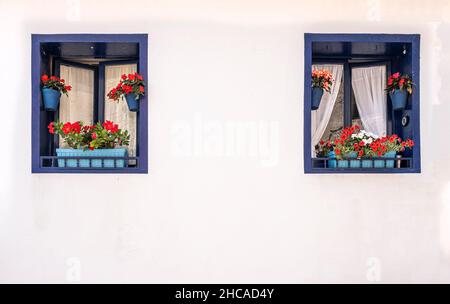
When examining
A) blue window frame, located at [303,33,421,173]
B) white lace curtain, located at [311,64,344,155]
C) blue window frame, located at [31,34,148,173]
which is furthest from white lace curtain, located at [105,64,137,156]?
white lace curtain, located at [311,64,344,155]

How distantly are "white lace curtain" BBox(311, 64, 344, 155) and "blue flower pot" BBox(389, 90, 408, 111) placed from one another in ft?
2.35

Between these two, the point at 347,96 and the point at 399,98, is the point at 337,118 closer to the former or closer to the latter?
the point at 347,96

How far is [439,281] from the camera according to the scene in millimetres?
5258

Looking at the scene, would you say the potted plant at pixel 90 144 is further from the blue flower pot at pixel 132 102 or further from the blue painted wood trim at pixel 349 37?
the blue painted wood trim at pixel 349 37

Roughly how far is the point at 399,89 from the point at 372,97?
47 cm

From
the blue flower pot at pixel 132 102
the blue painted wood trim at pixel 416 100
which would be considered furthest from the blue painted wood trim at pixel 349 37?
the blue flower pot at pixel 132 102

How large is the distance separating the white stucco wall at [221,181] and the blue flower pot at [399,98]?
0.69ft

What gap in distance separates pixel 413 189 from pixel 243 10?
292cm

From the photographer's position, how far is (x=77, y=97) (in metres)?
5.68

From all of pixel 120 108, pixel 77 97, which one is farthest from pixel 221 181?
pixel 77 97

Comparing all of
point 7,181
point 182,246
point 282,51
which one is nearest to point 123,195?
point 182,246

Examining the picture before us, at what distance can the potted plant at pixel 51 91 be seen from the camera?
Answer: 523cm

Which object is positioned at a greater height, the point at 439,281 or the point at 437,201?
the point at 437,201

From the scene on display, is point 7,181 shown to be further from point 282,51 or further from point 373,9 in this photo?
point 373,9
